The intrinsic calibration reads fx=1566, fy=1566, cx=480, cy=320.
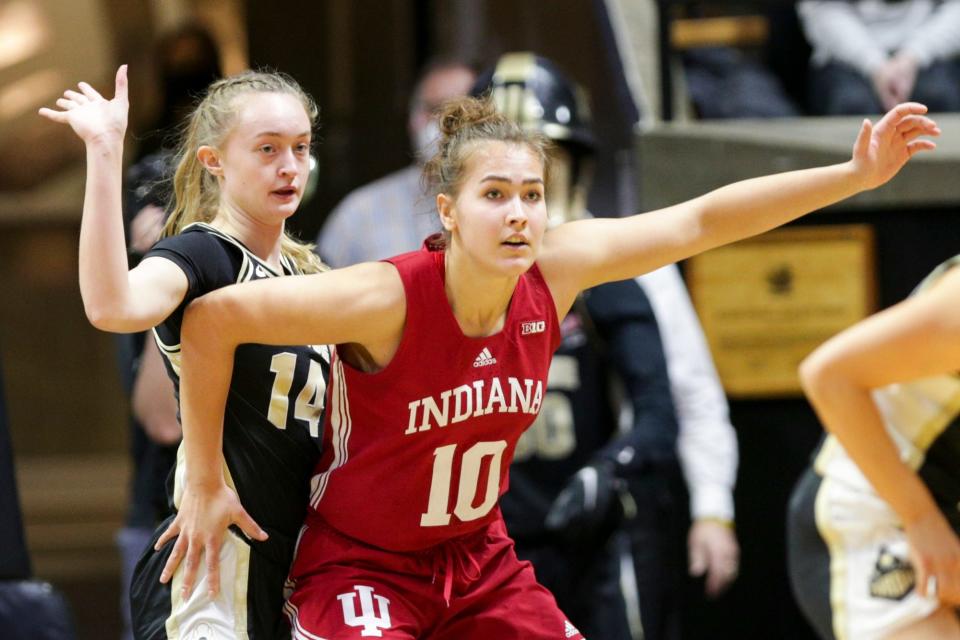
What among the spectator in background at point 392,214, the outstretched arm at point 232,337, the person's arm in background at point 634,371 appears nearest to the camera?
the outstretched arm at point 232,337

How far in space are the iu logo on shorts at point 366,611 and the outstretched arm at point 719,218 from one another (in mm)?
692

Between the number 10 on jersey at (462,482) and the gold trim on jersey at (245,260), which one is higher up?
the gold trim on jersey at (245,260)

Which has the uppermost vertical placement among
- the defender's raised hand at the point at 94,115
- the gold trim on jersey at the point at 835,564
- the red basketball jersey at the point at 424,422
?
the defender's raised hand at the point at 94,115

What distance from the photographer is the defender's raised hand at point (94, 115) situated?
2703 mm

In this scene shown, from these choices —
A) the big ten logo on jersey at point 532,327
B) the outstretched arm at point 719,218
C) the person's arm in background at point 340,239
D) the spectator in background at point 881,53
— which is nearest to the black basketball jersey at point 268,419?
the big ten logo on jersey at point 532,327

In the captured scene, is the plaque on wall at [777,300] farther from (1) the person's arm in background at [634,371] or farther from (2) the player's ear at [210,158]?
(2) the player's ear at [210,158]

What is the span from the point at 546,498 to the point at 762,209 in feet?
4.92

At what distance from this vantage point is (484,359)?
298 cm

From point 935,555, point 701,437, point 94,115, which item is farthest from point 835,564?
point 94,115

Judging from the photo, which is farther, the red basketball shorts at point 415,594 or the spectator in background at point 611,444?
the spectator in background at point 611,444

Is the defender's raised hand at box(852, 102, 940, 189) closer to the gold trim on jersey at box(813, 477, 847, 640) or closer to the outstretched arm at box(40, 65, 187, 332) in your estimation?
the gold trim on jersey at box(813, 477, 847, 640)

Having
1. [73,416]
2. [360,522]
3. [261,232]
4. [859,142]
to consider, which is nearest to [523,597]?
[360,522]

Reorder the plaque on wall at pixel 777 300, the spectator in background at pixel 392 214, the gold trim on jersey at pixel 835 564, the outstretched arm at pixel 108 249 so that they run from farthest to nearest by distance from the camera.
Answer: the plaque on wall at pixel 777 300
the spectator in background at pixel 392 214
the gold trim on jersey at pixel 835 564
the outstretched arm at pixel 108 249

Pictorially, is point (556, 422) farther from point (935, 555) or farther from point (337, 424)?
point (337, 424)
